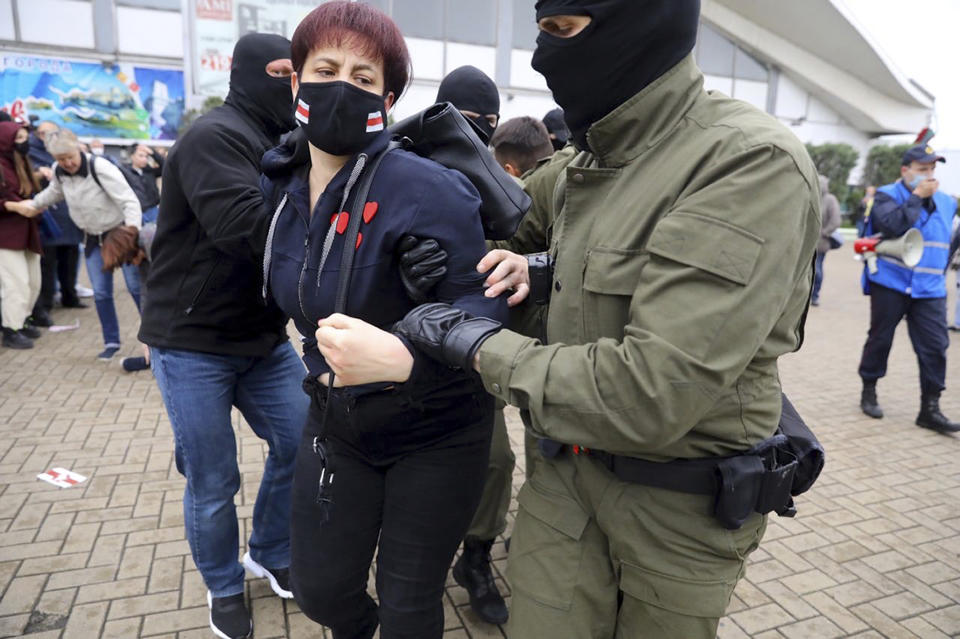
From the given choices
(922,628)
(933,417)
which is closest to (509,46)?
(933,417)

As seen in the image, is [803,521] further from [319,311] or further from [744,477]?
[319,311]

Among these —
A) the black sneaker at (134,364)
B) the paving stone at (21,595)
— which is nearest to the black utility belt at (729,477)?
the paving stone at (21,595)

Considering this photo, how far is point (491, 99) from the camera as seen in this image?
3377mm

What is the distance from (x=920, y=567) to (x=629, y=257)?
3045mm

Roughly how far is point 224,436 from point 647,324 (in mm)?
1851

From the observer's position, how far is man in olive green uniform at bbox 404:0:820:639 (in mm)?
1229

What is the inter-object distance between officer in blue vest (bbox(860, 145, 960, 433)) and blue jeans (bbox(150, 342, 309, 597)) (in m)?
4.69

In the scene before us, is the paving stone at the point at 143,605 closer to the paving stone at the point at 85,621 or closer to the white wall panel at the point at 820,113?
the paving stone at the point at 85,621

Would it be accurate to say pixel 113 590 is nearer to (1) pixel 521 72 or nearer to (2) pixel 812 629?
(2) pixel 812 629

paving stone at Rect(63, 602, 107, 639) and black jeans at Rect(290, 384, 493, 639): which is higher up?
black jeans at Rect(290, 384, 493, 639)

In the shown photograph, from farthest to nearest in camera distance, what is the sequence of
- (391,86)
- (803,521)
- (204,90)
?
(204,90) → (803,521) → (391,86)

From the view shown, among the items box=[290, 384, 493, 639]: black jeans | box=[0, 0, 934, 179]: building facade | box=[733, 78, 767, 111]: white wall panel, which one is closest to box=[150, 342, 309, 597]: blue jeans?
box=[290, 384, 493, 639]: black jeans

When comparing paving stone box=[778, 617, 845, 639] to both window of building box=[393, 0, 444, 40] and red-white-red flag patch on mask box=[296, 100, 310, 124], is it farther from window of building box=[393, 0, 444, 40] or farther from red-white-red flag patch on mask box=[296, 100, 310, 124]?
window of building box=[393, 0, 444, 40]

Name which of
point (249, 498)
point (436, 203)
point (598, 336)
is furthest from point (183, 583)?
point (598, 336)
